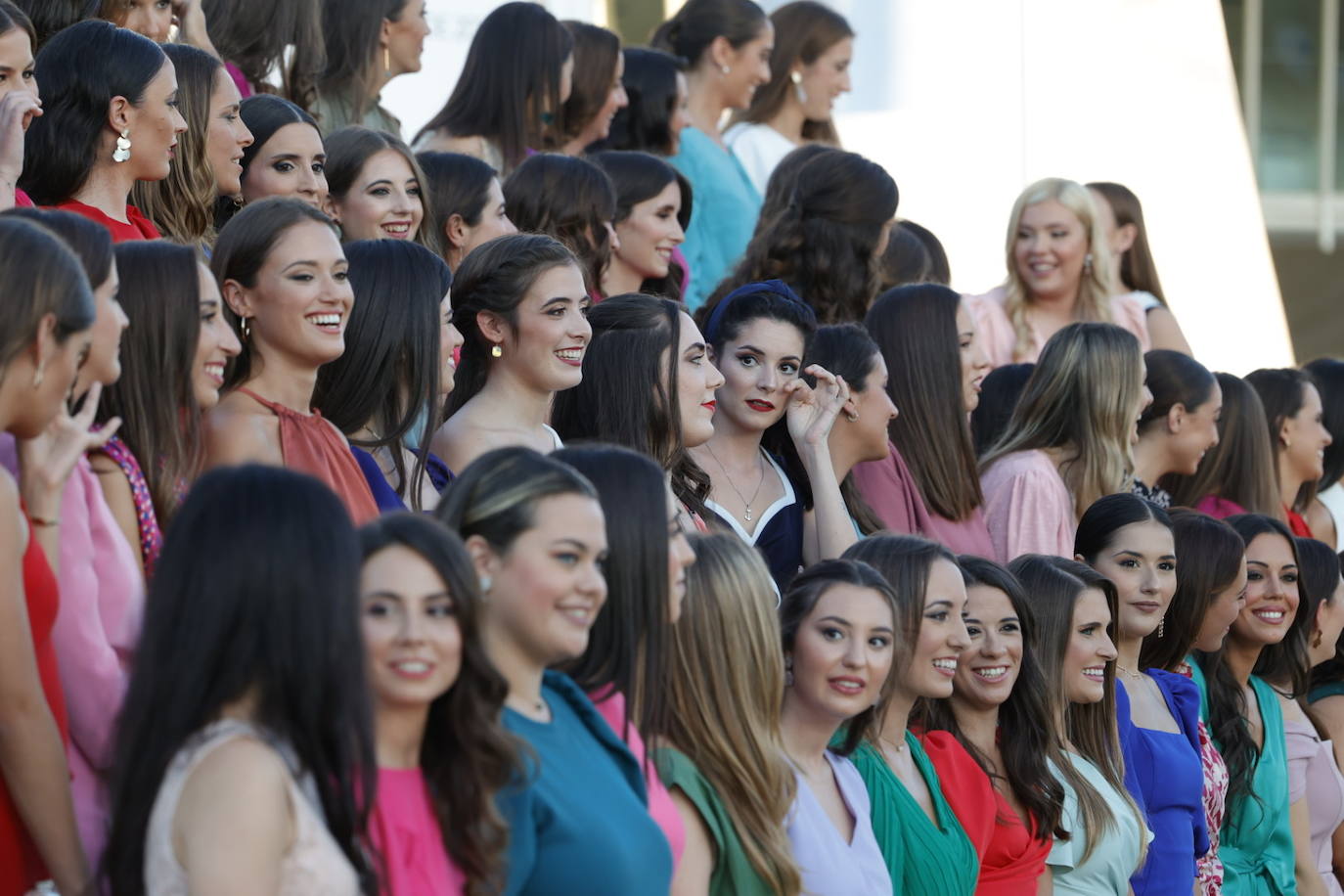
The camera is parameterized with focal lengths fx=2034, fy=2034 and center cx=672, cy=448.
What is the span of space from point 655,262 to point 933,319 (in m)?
0.93

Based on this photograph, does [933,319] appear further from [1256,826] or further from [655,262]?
[1256,826]

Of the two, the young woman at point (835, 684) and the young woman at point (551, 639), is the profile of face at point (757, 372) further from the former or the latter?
the young woman at point (551, 639)

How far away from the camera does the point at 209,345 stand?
145 inches

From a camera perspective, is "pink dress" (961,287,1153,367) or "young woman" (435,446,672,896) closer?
"young woman" (435,446,672,896)

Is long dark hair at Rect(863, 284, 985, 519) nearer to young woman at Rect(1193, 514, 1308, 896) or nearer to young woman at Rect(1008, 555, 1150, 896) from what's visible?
young woman at Rect(1008, 555, 1150, 896)

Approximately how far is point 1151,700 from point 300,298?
287 cm

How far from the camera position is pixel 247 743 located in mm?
2648

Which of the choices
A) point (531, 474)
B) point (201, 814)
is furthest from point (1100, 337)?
point (201, 814)

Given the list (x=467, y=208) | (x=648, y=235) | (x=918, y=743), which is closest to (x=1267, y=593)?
(x=918, y=743)

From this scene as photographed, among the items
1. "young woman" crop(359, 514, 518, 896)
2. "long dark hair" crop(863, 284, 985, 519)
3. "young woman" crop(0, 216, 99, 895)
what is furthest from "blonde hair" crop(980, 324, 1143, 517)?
"young woman" crop(0, 216, 99, 895)

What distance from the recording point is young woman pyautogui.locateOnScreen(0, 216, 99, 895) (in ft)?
9.64

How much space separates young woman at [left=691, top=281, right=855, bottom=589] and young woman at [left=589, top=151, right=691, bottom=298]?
859 mm

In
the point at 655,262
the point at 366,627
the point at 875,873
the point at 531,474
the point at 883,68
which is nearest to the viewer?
the point at 366,627

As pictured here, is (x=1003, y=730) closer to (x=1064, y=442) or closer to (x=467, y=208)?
(x=1064, y=442)
